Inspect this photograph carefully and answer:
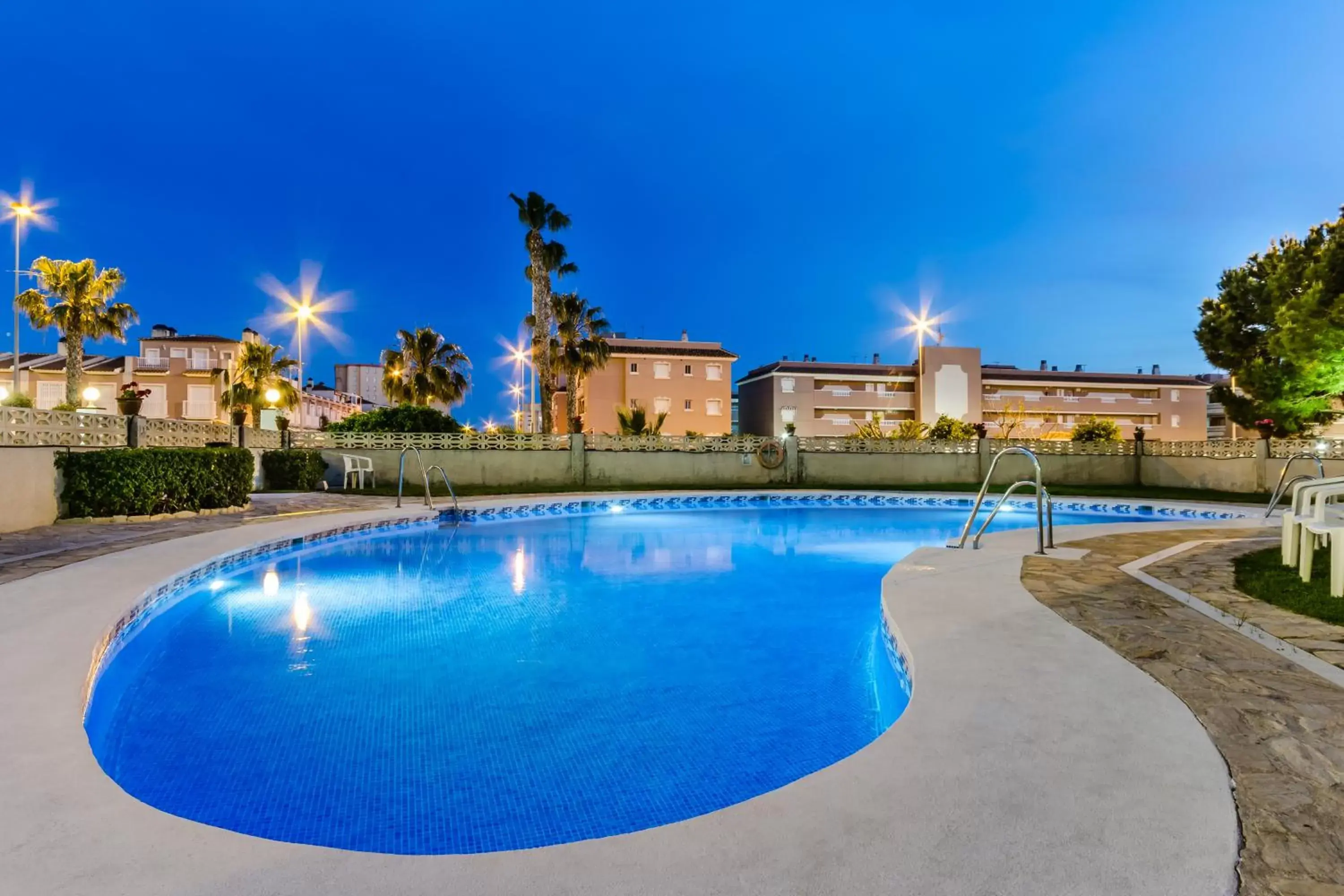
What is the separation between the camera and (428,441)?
72.1 ft

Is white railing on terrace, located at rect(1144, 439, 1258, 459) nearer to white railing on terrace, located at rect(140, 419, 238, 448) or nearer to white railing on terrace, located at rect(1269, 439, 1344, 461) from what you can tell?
white railing on terrace, located at rect(1269, 439, 1344, 461)

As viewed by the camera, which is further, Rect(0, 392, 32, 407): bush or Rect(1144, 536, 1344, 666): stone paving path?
Rect(0, 392, 32, 407): bush

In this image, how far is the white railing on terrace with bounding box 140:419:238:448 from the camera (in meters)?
13.3

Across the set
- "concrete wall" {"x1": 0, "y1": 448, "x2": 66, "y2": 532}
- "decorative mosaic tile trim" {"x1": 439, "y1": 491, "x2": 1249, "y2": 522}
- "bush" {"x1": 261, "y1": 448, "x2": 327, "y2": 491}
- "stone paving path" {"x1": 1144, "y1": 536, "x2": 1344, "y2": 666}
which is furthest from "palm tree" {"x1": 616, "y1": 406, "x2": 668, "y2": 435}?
"stone paving path" {"x1": 1144, "y1": 536, "x2": 1344, "y2": 666}

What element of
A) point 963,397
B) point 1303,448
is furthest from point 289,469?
point 963,397

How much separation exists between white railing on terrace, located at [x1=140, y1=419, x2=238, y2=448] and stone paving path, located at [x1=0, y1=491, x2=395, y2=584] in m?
1.95

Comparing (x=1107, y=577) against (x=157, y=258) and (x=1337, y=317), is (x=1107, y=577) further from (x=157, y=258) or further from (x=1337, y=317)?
(x=157, y=258)

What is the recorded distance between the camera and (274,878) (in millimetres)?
1960

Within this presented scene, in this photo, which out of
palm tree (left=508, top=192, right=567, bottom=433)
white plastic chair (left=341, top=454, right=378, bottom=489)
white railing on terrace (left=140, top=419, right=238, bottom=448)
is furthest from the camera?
palm tree (left=508, top=192, right=567, bottom=433)

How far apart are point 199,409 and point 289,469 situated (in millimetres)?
26905

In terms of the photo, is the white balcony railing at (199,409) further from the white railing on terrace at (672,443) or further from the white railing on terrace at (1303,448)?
the white railing on terrace at (1303,448)

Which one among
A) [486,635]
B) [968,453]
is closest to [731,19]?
[968,453]

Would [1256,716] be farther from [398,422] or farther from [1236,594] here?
[398,422]

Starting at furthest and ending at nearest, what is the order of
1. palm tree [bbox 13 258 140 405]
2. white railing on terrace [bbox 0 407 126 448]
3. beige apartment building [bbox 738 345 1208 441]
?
beige apartment building [bbox 738 345 1208 441]
palm tree [bbox 13 258 140 405]
white railing on terrace [bbox 0 407 126 448]
